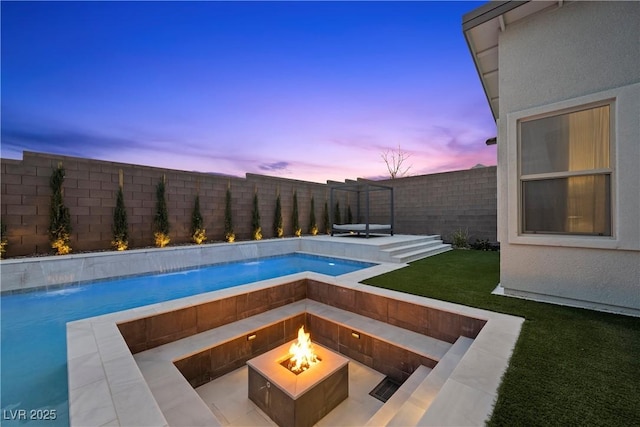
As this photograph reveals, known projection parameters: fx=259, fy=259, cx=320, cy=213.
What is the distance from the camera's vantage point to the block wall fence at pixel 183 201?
6.97 metres

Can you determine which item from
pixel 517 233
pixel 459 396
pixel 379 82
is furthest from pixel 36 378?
pixel 379 82

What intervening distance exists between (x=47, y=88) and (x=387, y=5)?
1054 cm

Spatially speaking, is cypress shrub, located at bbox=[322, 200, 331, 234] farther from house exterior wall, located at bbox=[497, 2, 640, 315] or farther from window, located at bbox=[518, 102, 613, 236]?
window, located at bbox=[518, 102, 613, 236]

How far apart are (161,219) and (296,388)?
8598mm

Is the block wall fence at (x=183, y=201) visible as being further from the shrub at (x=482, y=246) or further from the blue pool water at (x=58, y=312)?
the blue pool water at (x=58, y=312)

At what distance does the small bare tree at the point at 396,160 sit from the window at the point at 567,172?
18889 millimetres

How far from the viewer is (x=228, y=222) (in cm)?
1088

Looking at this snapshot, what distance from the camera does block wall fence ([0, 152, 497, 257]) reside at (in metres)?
6.97

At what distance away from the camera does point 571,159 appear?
3725 millimetres

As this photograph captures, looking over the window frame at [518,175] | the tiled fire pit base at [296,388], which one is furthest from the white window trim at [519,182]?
the tiled fire pit base at [296,388]

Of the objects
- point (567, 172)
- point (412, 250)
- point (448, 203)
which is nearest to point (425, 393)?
point (567, 172)

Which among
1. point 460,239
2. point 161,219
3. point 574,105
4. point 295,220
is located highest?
point 574,105

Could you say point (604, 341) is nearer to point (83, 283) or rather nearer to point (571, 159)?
point (571, 159)

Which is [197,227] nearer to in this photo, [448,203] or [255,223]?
[255,223]
